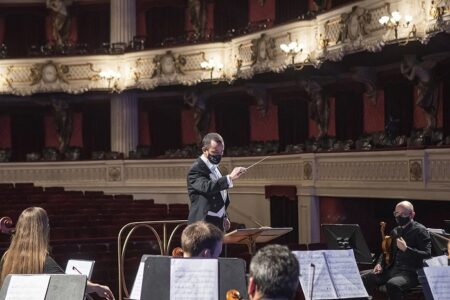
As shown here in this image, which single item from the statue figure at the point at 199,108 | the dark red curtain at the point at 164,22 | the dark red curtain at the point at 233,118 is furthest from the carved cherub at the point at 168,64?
the dark red curtain at the point at 164,22

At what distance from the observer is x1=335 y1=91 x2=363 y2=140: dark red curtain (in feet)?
68.2

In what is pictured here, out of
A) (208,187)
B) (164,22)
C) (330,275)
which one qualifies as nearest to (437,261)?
A: (330,275)

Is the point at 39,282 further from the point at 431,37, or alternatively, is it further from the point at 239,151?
the point at 239,151

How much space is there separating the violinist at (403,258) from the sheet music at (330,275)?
202 centimetres

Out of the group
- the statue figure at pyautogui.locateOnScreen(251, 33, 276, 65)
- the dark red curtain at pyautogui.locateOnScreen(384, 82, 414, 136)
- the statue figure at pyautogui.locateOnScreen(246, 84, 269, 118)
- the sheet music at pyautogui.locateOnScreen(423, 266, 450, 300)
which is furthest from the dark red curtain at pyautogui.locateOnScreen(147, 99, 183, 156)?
the sheet music at pyautogui.locateOnScreen(423, 266, 450, 300)

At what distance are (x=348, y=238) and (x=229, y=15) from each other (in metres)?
17.3

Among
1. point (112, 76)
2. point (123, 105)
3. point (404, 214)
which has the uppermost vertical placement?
point (112, 76)

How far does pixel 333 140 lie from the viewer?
19859 mm

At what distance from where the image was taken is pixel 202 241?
489 cm

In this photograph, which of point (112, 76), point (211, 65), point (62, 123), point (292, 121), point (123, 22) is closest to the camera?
point (211, 65)

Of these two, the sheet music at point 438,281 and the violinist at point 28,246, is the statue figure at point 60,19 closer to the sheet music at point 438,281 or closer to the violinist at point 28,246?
the violinist at point 28,246

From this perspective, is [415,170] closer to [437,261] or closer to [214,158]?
[437,261]

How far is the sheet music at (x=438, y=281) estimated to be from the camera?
4938 mm

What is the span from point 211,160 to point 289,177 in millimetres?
12135
